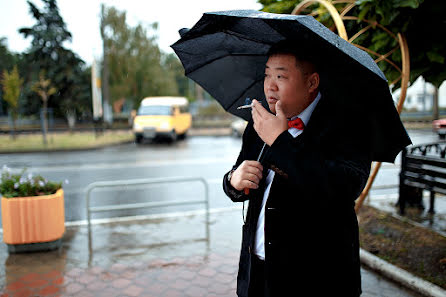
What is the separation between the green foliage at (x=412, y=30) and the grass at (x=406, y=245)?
1.85m

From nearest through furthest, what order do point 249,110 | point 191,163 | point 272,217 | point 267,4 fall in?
point 272,217 → point 249,110 → point 267,4 → point 191,163

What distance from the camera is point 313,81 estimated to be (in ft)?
5.99

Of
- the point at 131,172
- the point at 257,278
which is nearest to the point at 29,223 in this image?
the point at 257,278

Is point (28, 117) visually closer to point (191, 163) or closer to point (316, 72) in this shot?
point (191, 163)

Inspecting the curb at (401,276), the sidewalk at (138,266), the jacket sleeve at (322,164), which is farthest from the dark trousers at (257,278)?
the curb at (401,276)

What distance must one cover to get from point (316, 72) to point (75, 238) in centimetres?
484

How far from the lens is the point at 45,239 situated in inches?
203

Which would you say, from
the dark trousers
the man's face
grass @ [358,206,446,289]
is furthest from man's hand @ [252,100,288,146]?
grass @ [358,206,446,289]

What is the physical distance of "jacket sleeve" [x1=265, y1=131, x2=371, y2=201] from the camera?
1.56 metres

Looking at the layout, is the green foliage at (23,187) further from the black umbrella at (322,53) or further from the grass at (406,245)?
the grass at (406,245)

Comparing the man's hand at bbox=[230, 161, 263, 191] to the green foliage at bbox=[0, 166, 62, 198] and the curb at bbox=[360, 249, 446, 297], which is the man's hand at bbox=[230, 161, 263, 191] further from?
the green foliage at bbox=[0, 166, 62, 198]

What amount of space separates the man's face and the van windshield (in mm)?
20808

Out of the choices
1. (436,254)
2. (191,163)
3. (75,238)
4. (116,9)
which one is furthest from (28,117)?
(436,254)

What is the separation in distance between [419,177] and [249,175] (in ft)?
16.5
